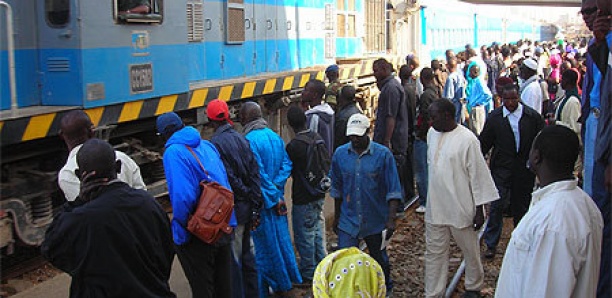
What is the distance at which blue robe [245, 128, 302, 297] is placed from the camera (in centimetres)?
571

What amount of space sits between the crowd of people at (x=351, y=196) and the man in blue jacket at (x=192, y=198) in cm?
→ 1

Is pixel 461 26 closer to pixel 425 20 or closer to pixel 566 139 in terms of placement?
pixel 425 20

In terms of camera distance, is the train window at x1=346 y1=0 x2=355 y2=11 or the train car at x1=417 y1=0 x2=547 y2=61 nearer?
the train window at x1=346 y1=0 x2=355 y2=11

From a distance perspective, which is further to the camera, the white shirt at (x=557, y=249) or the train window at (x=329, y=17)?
the train window at (x=329, y=17)

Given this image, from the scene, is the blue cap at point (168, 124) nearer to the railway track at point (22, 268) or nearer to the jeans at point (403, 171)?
the railway track at point (22, 268)

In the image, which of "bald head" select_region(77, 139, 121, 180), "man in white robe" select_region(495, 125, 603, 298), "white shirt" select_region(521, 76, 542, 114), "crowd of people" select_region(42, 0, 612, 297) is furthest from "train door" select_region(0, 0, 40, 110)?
"white shirt" select_region(521, 76, 542, 114)

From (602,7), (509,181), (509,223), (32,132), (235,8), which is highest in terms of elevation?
(235,8)

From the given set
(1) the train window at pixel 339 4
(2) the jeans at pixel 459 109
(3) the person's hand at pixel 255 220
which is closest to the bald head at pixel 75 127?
(3) the person's hand at pixel 255 220

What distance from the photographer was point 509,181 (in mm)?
6727

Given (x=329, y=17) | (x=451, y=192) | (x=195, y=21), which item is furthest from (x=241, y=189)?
(x=329, y=17)

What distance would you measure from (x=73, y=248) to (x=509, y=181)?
188 inches

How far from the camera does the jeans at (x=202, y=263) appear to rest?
4.78 metres

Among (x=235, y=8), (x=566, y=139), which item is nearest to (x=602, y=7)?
(x=566, y=139)

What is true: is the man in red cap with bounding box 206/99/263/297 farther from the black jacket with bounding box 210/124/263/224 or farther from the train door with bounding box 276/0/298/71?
the train door with bounding box 276/0/298/71
